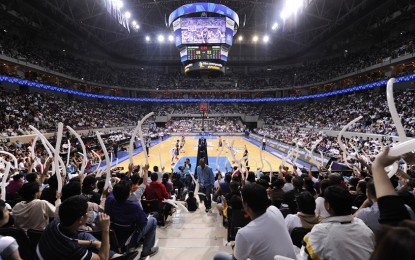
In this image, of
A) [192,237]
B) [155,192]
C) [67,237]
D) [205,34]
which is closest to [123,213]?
[67,237]

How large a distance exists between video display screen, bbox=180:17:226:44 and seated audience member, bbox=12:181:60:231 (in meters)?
31.3

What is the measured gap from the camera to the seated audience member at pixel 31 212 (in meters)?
3.37

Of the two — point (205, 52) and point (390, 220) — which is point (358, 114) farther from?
point (390, 220)

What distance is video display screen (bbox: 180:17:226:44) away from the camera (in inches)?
1244

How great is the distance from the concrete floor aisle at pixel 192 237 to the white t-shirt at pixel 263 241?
89.4 inches

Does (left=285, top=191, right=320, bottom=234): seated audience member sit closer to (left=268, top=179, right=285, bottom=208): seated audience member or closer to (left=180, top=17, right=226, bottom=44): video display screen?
(left=268, top=179, right=285, bottom=208): seated audience member

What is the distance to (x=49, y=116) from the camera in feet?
91.0

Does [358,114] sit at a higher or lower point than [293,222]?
higher

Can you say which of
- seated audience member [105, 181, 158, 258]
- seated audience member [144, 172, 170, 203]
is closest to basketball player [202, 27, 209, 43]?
seated audience member [144, 172, 170, 203]

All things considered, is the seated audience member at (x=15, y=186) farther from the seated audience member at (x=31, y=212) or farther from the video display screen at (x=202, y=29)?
the video display screen at (x=202, y=29)

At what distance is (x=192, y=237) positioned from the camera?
5.24 meters

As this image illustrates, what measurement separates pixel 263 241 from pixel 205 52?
3387cm

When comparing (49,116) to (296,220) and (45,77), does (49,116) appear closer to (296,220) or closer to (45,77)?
(45,77)

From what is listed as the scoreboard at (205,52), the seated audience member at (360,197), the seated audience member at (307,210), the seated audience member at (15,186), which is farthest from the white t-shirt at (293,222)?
the scoreboard at (205,52)
